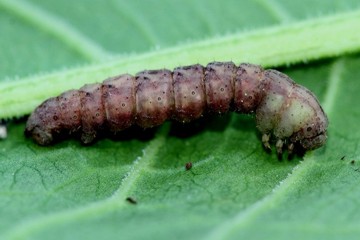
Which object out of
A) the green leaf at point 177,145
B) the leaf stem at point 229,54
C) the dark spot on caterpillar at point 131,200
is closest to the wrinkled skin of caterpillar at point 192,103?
the green leaf at point 177,145

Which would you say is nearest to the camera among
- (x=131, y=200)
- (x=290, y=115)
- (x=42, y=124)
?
(x=131, y=200)

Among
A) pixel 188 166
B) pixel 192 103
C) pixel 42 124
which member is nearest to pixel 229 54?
pixel 192 103

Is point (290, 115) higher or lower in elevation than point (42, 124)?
higher

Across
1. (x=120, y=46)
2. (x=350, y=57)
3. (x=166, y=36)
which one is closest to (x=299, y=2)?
(x=350, y=57)

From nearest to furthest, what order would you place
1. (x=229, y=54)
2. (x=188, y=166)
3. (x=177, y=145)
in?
(x=188, y=166) → (x=177, y=145) → (x=229, y=54)

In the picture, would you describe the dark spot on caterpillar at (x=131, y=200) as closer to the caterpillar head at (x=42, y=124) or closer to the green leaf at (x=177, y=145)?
the green leaf at (x=177, y=145)

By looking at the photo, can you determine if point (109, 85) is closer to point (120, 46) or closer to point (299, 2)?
point (120, 46)

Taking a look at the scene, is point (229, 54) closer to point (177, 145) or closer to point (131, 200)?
point (177, 145)
